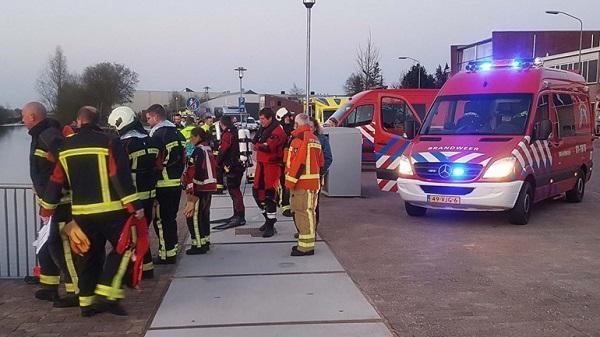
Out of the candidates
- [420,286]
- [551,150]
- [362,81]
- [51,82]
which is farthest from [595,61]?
[420,286]

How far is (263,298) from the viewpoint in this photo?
5891 millimetres

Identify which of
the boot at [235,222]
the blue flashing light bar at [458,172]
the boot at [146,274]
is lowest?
the boot at [146,274]

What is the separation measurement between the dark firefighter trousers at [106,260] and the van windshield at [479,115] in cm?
659

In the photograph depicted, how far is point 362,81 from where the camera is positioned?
42688mm

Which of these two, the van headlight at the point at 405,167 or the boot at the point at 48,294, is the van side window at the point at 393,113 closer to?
the van headlight at the point at 405,167

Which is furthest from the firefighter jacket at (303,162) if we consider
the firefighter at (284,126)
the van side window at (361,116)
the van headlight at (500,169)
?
the van side window at (361,116)

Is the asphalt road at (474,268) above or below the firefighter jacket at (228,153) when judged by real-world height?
below

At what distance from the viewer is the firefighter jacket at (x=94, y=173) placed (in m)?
5.23

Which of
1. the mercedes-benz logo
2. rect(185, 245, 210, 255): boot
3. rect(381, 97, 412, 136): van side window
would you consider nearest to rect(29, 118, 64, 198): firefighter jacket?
rect(185, 245, 210, 255): boot

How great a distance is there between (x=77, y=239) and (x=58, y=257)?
0.71 meters

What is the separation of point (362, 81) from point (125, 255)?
3838 cm

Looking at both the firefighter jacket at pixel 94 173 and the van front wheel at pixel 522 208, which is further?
the van front wheel at pixel 522 208

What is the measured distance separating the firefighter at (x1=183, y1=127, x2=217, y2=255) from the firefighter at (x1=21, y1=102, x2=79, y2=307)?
2.04 meters

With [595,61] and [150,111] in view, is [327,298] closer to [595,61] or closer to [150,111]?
[150,111]
